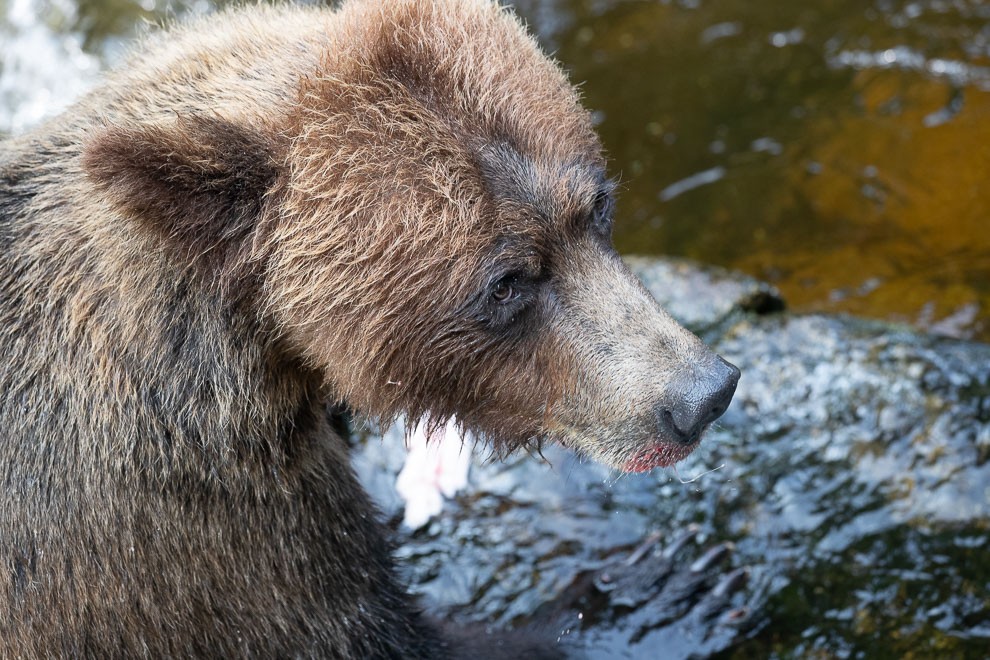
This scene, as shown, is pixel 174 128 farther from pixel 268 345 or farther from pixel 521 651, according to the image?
pixel 521 651

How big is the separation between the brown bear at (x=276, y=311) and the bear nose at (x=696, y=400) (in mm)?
12

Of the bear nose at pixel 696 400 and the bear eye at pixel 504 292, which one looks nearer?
the bear nose at pixel 696 400

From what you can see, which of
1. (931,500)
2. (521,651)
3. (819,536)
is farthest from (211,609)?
(931,500)

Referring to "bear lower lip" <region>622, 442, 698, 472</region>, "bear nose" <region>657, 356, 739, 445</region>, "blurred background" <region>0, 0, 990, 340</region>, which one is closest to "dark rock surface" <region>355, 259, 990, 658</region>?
"bear lower lip" <region>622, 442, 698, 472</region>

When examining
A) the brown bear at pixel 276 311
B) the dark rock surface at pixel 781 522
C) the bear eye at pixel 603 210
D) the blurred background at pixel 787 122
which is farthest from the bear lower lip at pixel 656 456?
the blurred background at pixel 787 122

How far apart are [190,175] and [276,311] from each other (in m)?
0.60

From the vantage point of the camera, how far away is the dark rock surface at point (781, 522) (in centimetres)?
568

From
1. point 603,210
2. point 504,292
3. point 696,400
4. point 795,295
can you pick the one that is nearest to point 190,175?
point 504,292

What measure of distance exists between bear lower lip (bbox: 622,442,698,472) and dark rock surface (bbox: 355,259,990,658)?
4.52 ft

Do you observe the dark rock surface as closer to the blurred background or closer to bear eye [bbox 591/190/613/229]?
bear eye [bbox 591/190/613/229]

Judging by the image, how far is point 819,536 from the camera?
5.87 metres

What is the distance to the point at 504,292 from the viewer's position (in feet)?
13.3

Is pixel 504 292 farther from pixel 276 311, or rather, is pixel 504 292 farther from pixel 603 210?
pixel 276 311

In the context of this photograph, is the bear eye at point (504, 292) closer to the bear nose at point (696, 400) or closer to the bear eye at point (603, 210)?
the bear eye at point (603, 210)
